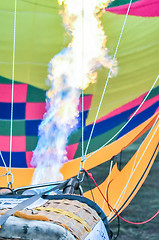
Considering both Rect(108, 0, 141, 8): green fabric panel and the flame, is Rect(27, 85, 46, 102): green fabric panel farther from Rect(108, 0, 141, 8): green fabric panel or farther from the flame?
Rect(108, 0, 141, 8): green fabric panel

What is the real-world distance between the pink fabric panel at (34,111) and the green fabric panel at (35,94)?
43 millimetres

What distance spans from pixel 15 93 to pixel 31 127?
324mm

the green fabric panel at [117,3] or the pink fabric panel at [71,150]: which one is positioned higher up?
the green fabric panel at [117,3]

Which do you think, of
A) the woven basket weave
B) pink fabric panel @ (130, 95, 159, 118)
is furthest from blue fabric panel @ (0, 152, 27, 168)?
the woven basket weave

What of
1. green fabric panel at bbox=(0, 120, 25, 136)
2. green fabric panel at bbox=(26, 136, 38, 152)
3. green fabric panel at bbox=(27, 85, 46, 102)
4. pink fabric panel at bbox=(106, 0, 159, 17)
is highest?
pink fabric panel at bbox=(106, 0, 159, 17)

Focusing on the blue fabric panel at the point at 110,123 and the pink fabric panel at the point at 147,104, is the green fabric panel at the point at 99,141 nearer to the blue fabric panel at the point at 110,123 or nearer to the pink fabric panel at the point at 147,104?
the blue fabric panel at the point at 110,123

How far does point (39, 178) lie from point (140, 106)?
107cm

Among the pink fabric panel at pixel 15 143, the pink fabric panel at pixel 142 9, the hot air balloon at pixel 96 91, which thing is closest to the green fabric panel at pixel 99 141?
the hot air balloon at pixel 96 91

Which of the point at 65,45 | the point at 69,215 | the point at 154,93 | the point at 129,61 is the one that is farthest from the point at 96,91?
the point at 69,215

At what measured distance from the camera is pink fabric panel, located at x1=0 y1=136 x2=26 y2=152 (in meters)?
4.21

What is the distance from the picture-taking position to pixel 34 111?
13.5ft

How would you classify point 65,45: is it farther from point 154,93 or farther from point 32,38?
point 154,93

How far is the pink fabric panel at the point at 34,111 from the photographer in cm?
408

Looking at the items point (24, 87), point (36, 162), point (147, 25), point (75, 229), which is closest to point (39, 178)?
point (36, 162)
